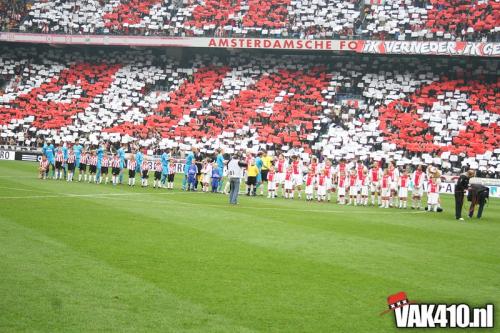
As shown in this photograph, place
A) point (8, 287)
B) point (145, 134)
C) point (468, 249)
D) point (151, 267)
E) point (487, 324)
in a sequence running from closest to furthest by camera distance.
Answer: point (487, 324)
point (8, 287)
point (151, 267)
point (468, 249)
point (145, 134)

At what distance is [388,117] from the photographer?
5006 cm

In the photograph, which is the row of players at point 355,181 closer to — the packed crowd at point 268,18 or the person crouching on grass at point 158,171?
the person crouching on grass at point 158,171

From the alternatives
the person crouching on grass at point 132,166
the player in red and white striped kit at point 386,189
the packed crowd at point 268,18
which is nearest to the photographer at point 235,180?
the player in red and white striped kit at point 386,189

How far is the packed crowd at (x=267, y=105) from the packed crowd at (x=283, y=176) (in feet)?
42.3

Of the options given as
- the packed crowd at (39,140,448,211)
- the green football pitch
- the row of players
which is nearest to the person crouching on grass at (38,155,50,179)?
the packed crowd at (39,140,448,211)

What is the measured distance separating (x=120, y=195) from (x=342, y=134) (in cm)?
2477

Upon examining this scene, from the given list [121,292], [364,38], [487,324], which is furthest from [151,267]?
[364,38]

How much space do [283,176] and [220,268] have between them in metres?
20.8

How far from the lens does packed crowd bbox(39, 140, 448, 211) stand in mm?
31266

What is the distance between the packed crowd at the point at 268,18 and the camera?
5200cm

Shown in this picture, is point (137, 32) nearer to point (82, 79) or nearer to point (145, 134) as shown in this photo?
point (82, 79)

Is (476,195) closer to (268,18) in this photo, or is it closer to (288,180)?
(288,180)

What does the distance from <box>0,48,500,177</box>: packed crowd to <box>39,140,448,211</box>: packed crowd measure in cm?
1291

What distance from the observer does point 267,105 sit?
53969 millimetres
